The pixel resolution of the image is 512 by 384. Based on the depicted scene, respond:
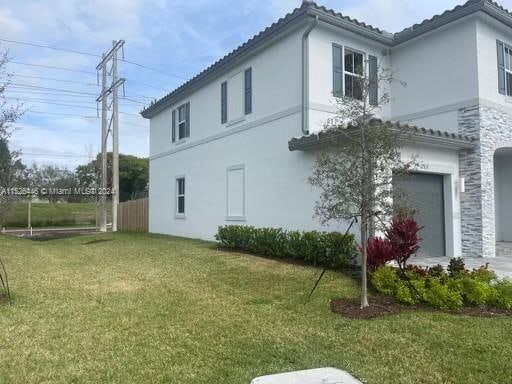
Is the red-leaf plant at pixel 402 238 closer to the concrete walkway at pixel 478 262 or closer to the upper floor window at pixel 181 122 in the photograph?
the concrete walkway at pixel 478 262

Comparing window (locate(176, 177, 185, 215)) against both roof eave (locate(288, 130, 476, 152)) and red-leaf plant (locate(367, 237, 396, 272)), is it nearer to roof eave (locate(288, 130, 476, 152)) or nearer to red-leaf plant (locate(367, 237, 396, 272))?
roof eave (locate(288, 130, 476, 152))

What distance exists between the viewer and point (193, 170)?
57.0 ft

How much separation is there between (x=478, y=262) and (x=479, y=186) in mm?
1939

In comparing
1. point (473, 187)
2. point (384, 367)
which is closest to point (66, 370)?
point (384, 367)

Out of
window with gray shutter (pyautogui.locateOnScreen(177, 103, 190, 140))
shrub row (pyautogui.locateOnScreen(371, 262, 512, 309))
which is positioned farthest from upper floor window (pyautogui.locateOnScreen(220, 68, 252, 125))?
shrub row (pyautogui.locateOnScreen(371, 262, 512, 309))

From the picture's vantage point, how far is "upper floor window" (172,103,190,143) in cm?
1805

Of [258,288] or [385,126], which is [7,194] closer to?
[258,288]

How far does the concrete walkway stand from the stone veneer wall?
31 centimetres

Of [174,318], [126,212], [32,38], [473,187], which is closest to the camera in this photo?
[174,318]

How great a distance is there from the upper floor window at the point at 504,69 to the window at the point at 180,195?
12.0 m

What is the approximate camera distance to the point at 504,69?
39.2 feet

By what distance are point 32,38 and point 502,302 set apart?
21945mm

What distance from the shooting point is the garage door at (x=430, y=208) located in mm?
10422

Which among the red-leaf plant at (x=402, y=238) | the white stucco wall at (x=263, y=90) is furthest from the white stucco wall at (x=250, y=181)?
the red-leaf plant at (x=402, y=238)
